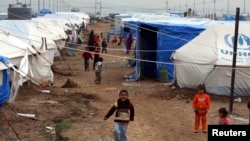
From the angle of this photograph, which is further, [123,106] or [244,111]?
[244,111]

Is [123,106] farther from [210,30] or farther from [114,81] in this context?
[114,81]

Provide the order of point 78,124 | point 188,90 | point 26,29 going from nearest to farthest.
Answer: point 78,124, point 188,90, point 26,29

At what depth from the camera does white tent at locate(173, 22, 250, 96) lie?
655 inches

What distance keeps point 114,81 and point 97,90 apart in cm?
253

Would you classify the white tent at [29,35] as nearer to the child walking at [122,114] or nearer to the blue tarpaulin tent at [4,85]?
the blue tarpaulin tent at [4,85]

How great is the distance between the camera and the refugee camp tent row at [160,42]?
66.7 feet

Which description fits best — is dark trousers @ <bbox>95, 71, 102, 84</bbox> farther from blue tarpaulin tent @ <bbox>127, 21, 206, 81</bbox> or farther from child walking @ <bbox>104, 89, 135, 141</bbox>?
child walking @ <bbox>104, 89, 135, 141</bbox>

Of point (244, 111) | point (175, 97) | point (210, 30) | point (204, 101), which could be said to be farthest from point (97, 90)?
point (204, 101)

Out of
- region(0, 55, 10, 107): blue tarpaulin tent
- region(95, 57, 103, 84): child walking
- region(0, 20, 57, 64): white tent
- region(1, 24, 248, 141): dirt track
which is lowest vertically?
region(1, 24, 248, 141): dirt track

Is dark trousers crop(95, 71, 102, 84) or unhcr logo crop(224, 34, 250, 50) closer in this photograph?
unhcr logo crop(224, 34, 250, 50)

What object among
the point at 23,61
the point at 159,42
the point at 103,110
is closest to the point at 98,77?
the point at 159,42

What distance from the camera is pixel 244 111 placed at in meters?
14.6

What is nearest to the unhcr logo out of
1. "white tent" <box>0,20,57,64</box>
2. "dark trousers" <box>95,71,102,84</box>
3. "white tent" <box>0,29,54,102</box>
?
"dark trousers" <box>95,71,102,84</box>

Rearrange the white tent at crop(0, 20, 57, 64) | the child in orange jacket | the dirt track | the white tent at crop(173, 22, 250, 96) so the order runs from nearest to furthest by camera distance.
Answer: the child in orange jacket
the dirt track
the white tent at crop(173, 22, 250, 96)
the white tent at crop(0, 20, 57, 64)
